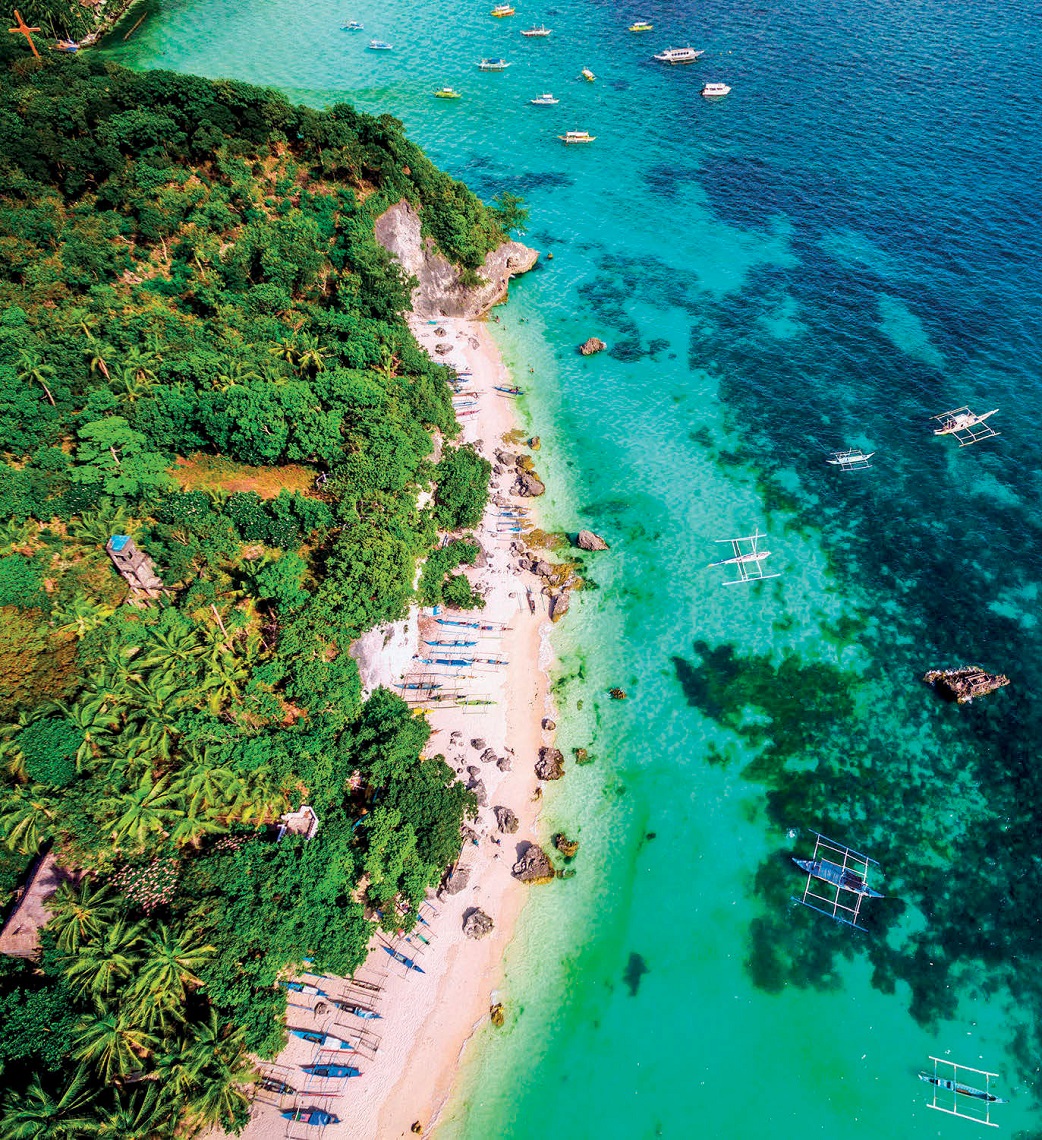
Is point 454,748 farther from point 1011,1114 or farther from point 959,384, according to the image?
point 959,384

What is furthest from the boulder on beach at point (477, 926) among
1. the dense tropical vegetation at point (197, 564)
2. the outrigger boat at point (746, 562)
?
the outrigger boat at point (746, 562)

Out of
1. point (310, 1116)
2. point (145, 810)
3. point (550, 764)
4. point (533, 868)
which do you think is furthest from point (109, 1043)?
point (550, 764)

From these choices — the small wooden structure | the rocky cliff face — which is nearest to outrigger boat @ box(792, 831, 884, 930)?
the small wooden structure

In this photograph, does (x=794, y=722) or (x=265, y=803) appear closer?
(x=265, y=803)

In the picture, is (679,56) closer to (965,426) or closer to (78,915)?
(965,426)

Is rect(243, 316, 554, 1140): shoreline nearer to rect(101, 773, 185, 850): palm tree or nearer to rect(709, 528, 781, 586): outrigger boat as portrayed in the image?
rect(101, 773, 185, 850): palm tree

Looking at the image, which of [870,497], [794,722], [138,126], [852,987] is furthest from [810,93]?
[852,987]
